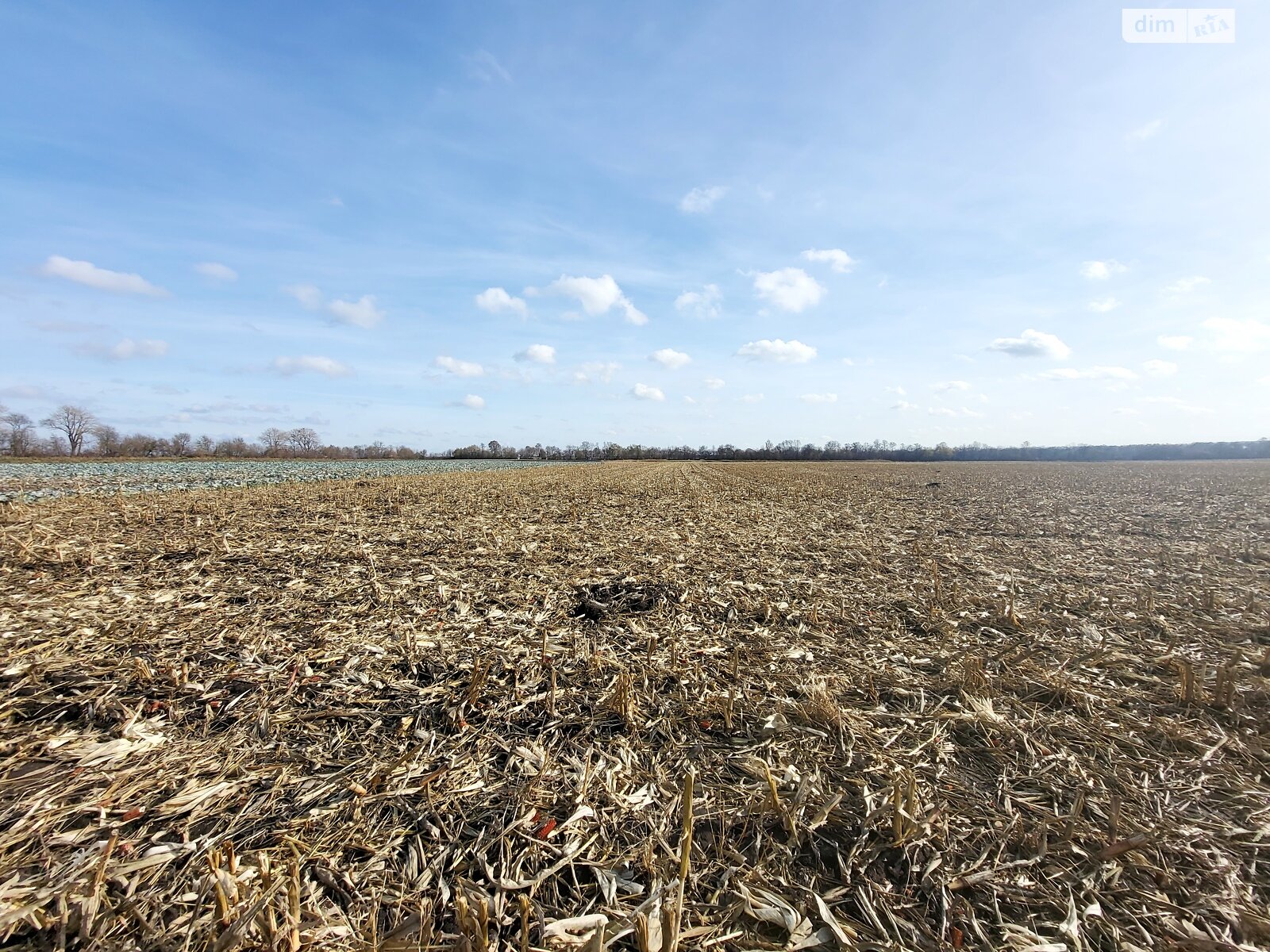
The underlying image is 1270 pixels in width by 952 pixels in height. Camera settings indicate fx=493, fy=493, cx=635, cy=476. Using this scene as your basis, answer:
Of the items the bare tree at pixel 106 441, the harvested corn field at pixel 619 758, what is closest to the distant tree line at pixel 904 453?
the bare tree at pixel 106 441

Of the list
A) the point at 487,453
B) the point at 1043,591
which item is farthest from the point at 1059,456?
the point at 1043,591

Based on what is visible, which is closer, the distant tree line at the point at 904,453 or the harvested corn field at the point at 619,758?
the harvested corn field at the point at 619,758

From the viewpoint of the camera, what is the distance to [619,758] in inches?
145

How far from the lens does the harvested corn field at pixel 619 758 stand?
8.02 ft

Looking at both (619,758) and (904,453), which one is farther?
(904,453)

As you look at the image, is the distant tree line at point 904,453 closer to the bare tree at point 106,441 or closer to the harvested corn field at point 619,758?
the bare tree at point 106,441

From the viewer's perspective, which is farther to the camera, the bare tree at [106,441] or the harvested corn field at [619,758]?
the bare tree at [106,441]

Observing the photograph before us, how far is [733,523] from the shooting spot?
14703 mm

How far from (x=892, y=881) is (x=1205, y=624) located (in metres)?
7.13

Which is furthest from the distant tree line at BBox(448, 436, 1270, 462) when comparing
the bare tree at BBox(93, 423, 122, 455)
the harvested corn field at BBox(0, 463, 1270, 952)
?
the harvested corn field at BBox(0, 463, 1270, 952)

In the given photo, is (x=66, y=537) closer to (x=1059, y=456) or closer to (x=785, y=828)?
(x=785, y=828)

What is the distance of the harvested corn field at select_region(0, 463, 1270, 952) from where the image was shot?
2.45 meters

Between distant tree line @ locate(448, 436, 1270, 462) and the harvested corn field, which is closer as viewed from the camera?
the harvested corn field

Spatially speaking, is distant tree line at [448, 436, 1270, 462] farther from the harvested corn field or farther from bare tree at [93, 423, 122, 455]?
the harvested corn field
